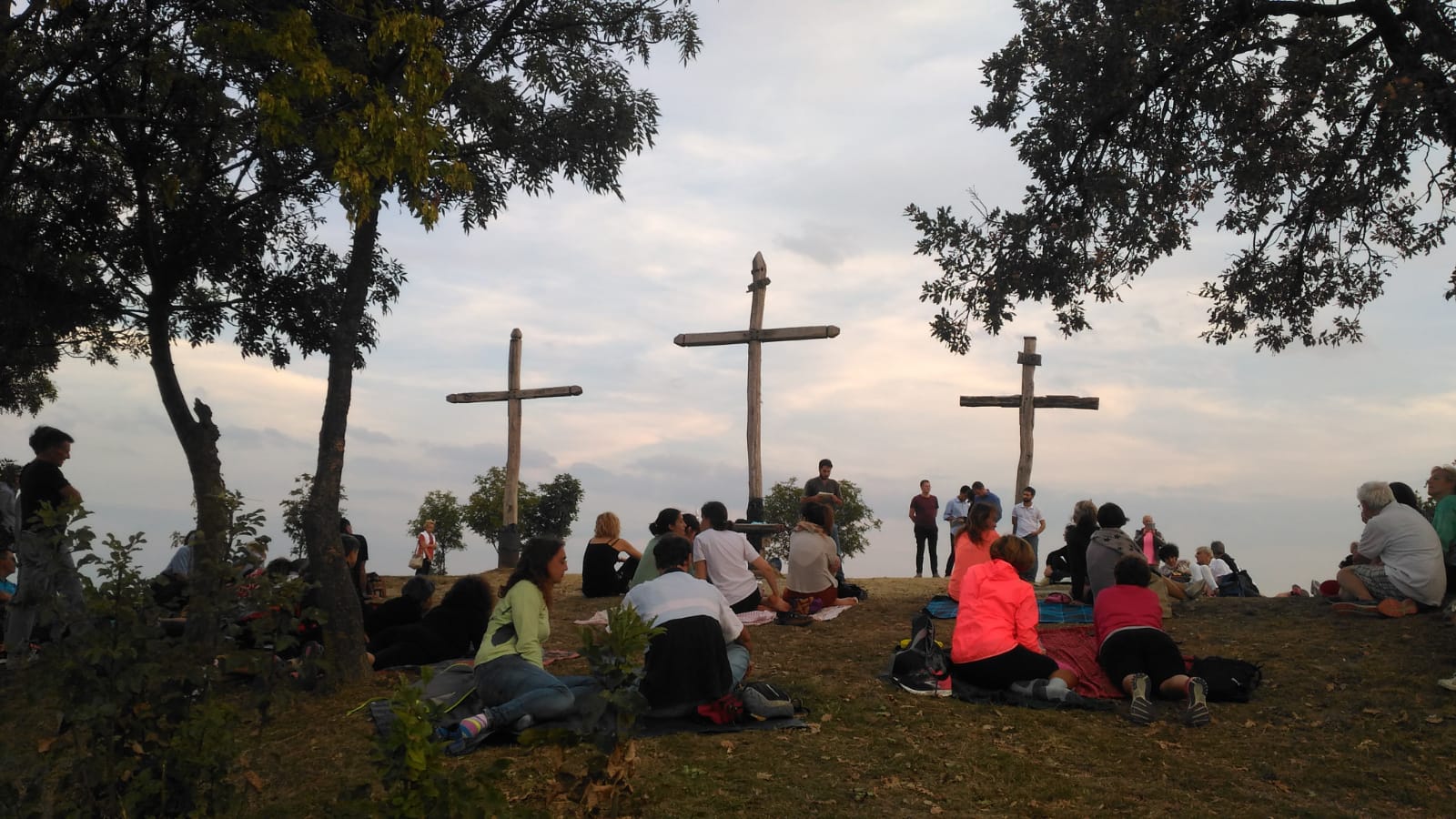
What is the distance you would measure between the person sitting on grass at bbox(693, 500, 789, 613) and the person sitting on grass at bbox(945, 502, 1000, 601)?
2026 mm

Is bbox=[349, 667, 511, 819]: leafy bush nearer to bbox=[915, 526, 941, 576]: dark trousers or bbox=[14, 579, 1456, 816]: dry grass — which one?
bbox=[14, 579, 1456, 816]: dry grass

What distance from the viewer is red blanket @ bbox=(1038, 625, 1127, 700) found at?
32.2 ft

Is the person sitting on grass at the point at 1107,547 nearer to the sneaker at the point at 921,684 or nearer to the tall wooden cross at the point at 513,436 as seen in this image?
the sneaker at the point at 921,684

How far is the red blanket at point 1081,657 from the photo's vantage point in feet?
32.2

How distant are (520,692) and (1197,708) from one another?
5448 mm

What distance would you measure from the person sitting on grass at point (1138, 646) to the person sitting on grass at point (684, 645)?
11.7ft

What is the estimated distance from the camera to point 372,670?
425 inches

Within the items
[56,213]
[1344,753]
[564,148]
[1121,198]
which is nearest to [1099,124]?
[1121,198]

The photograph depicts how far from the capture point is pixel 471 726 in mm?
7621

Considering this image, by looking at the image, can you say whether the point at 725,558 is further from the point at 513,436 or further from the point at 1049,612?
the point at 513,436

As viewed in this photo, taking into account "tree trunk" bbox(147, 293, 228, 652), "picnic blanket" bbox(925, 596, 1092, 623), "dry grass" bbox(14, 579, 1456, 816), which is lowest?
"dry grass" bbox(14, 579, 1456, 816)

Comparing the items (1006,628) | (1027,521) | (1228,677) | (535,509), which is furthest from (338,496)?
(535,509)

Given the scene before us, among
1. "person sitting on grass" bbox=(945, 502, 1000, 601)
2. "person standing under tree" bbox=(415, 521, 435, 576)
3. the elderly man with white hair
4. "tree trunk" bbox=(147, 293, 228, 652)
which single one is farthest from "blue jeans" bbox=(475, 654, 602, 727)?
"person standing under tree" bbox=(415, 521, 435, 576)

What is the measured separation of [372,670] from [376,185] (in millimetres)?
5090
